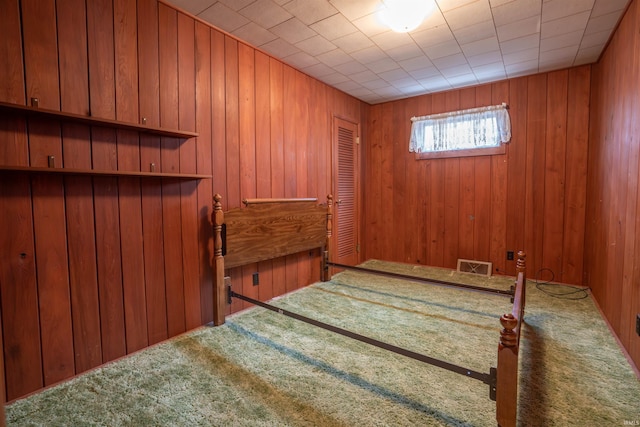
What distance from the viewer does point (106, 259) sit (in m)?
1.98

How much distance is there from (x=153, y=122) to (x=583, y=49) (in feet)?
13.1

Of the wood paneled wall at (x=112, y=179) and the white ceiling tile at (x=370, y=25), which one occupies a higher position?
the white ceiling tile at (x=370, y=25)

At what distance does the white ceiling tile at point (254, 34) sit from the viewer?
2.56 m

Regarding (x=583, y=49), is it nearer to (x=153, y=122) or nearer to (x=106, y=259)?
(x=153, y=122)

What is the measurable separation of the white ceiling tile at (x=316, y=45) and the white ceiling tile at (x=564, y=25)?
1.83 metres

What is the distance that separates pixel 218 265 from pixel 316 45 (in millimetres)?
2233

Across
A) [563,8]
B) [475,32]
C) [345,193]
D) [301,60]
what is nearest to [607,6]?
[563,8]

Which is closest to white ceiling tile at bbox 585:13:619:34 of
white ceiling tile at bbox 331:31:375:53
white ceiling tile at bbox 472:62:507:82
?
white ceiling tile at bbox 472:62:507:82

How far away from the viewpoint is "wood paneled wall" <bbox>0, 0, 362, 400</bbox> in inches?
65.1

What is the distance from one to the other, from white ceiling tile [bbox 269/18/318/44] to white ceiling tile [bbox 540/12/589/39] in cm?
198

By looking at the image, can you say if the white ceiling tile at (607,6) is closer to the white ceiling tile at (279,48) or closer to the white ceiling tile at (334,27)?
the white ceiling tile at (334,27)

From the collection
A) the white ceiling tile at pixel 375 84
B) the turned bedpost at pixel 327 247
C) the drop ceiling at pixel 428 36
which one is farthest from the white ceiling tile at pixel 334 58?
the turned bedpost at pixel 327 247

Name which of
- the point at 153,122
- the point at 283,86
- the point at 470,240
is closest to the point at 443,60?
the point at 283,86

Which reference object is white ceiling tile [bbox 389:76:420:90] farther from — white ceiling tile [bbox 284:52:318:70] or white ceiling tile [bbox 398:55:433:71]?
white ceiling tile [bbox 284:52:318:70]
